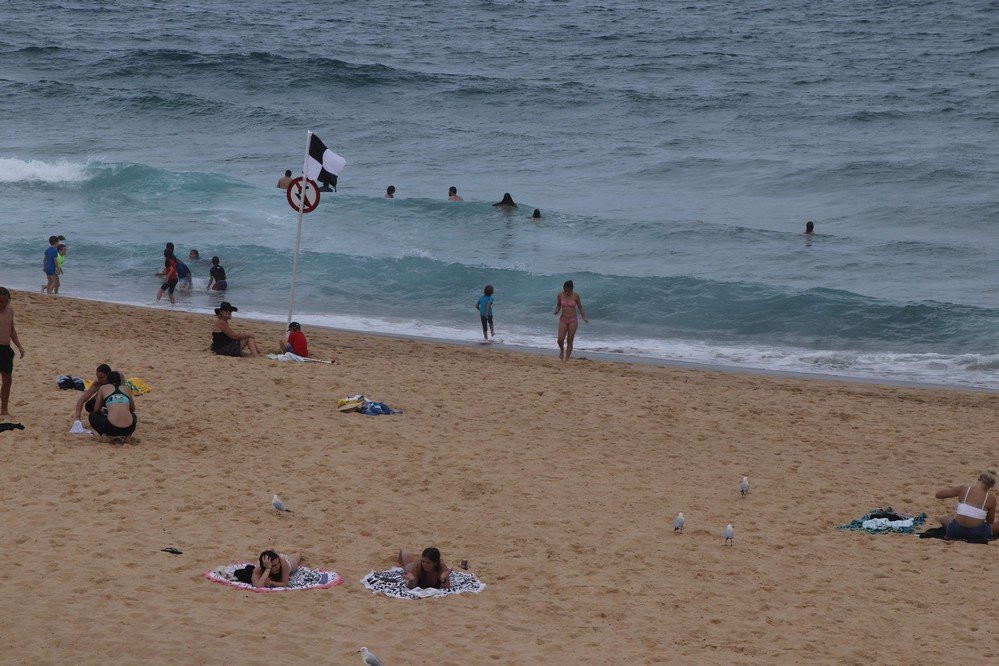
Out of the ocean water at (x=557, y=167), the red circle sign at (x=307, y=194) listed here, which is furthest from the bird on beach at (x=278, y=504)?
the ocean water at (x=557, y=167)

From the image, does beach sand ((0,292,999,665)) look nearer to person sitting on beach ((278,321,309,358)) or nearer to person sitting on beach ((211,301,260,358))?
person sitting on beach ((211,301,260,358))

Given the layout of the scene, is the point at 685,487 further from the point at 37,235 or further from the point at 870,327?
the point at 37,235

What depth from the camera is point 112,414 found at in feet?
36.6

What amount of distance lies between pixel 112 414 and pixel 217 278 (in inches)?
429

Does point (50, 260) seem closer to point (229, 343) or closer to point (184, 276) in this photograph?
point (184, 276)

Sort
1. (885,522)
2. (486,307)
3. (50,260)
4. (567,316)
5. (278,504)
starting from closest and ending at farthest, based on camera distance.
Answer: (278,504) < (885,522) < (567,316) < (486,307) < (50,260)

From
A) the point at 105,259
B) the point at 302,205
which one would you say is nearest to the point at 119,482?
the point at 302,205

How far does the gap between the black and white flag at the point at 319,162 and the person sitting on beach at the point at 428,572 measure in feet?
26.9

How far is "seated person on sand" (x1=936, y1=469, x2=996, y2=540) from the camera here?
10164 mm

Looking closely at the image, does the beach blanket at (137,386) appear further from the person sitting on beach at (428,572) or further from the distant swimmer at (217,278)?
the distant swimmer at (217,278)

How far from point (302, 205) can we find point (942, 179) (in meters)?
20.5

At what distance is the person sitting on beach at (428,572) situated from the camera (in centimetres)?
859

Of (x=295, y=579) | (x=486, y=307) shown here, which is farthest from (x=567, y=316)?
(x=295, y=579)

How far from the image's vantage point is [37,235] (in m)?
25.2
